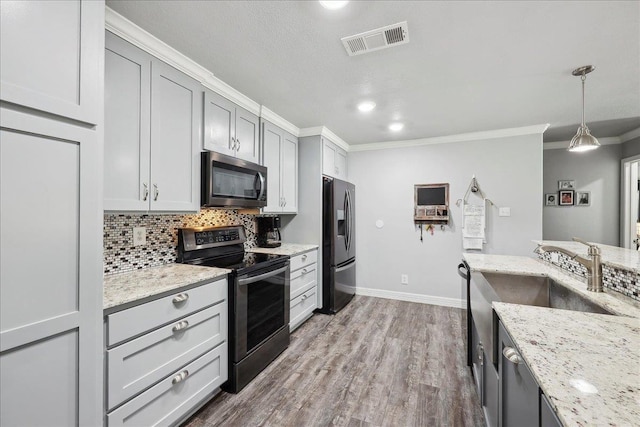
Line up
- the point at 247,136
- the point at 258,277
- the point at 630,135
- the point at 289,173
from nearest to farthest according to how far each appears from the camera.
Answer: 1. the point at 258,277
2. the point at 247,136
3. the point at 289,173
4. the point at 630,135

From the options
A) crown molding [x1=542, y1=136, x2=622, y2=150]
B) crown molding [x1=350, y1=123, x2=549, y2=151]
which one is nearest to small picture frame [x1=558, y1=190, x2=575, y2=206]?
crown molding [x1=542, y1=136, x2=622, y2=150]

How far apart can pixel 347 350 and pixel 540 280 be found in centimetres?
167

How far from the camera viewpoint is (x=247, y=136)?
2.63m

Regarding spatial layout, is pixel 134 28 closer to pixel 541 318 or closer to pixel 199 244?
pixel 199 244

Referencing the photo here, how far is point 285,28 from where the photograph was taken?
1.60 m

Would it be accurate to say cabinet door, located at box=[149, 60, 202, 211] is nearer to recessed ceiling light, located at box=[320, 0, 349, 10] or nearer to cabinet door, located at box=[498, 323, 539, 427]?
recessed ceiling light, located at box=[320, 0, 349, 10]

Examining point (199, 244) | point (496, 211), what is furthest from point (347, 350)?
point (496, 211)

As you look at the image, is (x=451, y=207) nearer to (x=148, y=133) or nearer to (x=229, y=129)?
(x=229, y=129)

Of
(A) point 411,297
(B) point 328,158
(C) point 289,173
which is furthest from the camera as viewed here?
(A) point 411,297

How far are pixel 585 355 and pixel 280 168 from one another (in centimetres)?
280

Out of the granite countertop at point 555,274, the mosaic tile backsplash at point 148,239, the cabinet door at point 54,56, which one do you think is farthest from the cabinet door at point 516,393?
the mosaic tile backsplash at point 148,239

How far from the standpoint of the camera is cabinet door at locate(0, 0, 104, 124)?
2.94ft

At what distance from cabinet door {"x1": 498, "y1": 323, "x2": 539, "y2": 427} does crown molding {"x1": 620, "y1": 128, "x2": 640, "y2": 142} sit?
13.4 feet

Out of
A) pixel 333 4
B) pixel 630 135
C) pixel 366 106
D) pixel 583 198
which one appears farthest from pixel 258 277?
pixel 630 135
